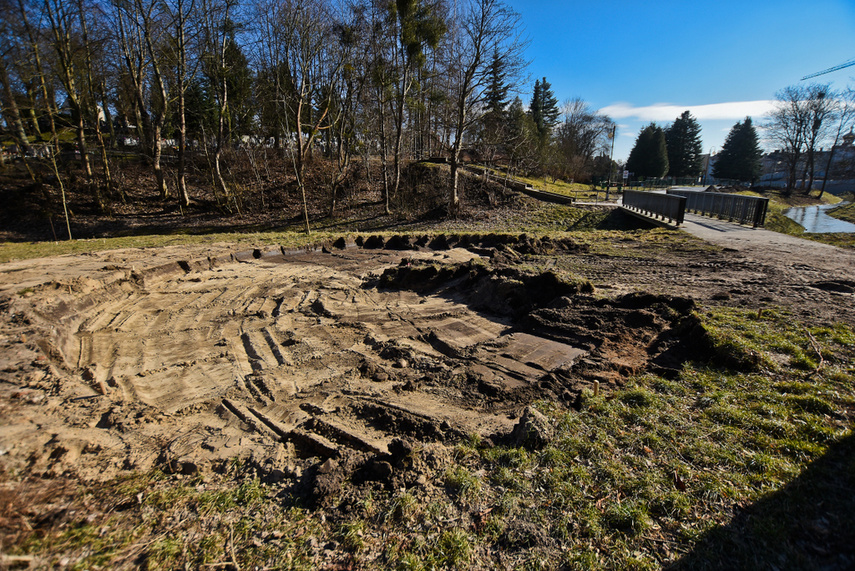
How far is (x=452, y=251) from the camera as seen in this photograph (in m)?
12.2

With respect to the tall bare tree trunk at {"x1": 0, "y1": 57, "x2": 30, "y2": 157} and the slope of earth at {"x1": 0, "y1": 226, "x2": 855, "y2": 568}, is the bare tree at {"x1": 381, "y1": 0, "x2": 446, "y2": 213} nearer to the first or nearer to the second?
the slope of earth at {"x1": 0, "y1": 226, "x2": 855, "y2": 568}

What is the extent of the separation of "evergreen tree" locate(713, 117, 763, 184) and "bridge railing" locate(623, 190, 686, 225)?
4124cm

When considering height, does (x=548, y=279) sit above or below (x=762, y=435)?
above

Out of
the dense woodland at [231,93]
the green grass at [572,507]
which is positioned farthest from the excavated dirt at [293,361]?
the dense woodland at [231,93]

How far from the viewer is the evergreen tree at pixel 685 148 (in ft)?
184

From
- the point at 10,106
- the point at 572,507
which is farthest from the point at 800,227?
the point at 10,106

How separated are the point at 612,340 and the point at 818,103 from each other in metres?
55.1

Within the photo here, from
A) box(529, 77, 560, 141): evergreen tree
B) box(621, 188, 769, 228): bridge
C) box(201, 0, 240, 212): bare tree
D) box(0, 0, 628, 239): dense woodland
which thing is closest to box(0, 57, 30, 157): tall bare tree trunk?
box(0, 0, 628, 239): dense woodland

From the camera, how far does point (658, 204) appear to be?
19.5m

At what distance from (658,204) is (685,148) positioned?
4802cm

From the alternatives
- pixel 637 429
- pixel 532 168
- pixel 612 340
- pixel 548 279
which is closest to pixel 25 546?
pixel 637 429

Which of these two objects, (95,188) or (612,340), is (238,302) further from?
(95,188)

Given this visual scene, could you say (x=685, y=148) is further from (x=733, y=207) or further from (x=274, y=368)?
(x=274, y=368)

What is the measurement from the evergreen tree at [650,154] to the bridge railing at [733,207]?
35486 mm
